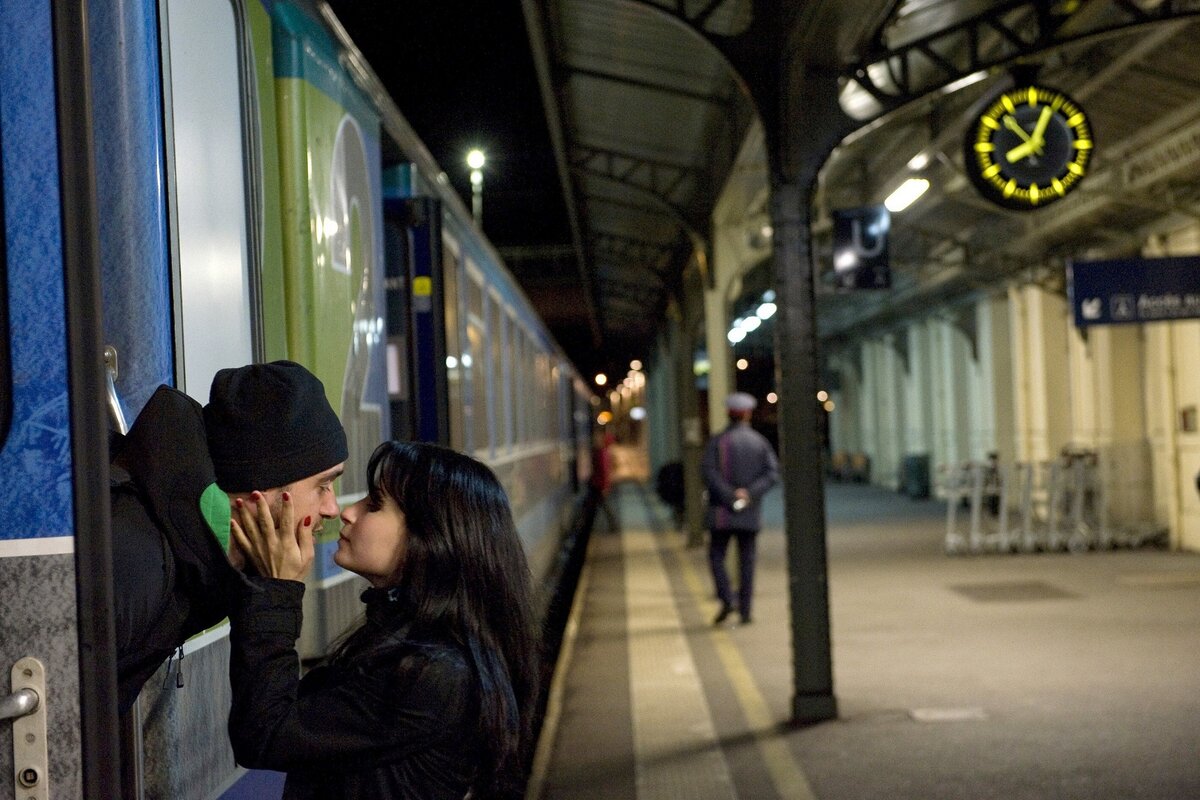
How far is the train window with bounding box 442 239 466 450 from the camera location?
545cm

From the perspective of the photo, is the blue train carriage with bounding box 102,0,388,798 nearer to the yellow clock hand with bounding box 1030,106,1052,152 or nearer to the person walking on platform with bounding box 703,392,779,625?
the yellow clock hand with bounding box 1030,106,1052,152

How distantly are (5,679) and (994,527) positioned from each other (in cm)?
1902

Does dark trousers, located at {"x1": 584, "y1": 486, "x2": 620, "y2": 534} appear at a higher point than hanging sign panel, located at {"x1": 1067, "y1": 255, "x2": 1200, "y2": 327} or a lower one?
lower

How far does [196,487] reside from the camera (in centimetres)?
201

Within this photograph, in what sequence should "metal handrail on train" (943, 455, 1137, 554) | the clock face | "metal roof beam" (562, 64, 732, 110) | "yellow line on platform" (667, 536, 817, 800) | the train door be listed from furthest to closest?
1. "metal handrail on train" (943, 455, 1137, 554)
2. "metal roof beam" (562, 64, 732, 110)
3. the clock face
4. "yellow line on platform" (667, 536, 817, 800)
5. the train door

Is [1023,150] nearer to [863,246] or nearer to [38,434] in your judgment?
[863,246]

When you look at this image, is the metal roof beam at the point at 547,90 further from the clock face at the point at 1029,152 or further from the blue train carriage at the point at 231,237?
the blue train carriage at the point at 231,237

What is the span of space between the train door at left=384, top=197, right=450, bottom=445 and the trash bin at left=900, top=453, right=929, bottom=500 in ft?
82.1

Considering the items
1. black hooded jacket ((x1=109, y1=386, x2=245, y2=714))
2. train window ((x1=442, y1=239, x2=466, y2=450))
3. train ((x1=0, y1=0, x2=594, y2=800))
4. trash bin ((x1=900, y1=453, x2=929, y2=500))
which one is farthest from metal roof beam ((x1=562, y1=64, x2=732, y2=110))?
trash bin ((x1=900, y1=453, x2=929, y2=500))

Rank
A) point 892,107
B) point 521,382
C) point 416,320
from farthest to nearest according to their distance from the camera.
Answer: point 521,382 → point 892,107 → point 416,320

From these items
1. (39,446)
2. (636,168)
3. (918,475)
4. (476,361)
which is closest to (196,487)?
(39,446)

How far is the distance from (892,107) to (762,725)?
331cm

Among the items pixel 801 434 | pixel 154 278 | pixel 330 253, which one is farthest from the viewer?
pixel 801 434

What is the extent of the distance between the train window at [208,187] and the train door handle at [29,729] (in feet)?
2.14
